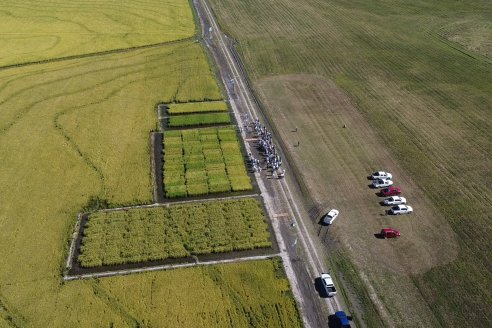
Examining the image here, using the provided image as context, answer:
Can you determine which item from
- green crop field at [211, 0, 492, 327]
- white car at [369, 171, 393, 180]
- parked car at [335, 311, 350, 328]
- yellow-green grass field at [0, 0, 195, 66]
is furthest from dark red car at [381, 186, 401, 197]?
yellow-green grass field at [0, 0, 195, 66]

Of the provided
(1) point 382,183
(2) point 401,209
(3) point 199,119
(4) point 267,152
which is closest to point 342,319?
(2) point 401,209

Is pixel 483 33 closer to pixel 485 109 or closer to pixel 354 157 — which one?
pixel 485 109

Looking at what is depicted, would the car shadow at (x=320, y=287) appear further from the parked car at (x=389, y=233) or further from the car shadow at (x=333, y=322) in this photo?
the parked car at (x=389, y=233)

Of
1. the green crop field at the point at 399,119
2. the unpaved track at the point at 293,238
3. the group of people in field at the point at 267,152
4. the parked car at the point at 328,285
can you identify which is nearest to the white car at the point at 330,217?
the green crop field at the point at 399,119

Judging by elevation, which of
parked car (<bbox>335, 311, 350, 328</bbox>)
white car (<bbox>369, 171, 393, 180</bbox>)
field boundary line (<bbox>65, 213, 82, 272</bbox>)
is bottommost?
field boundary line (<bbox>65, 213, 82, 272</bbox>)

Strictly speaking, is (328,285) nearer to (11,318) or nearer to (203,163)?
(203,163)

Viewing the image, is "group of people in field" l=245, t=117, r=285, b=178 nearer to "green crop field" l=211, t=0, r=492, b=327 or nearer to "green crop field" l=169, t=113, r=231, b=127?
"green crop field" l=211, t=0, r=492, b=327
